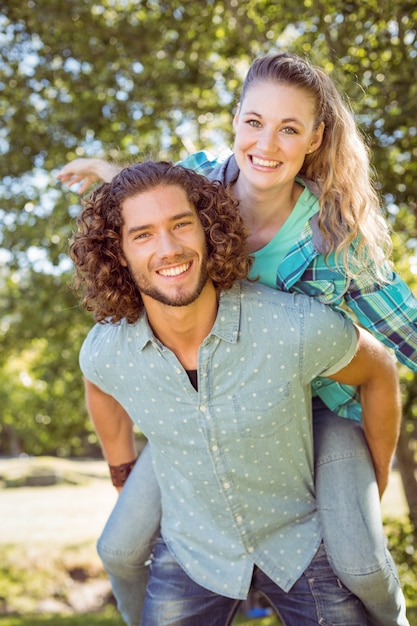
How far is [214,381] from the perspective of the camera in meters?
2.79

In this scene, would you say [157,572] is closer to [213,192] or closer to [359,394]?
[359,394]

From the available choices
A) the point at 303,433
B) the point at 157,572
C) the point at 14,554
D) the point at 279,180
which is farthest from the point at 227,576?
the point at 14,554

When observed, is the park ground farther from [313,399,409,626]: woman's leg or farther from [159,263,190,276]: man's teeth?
[159,263,190,276]: man's teeth

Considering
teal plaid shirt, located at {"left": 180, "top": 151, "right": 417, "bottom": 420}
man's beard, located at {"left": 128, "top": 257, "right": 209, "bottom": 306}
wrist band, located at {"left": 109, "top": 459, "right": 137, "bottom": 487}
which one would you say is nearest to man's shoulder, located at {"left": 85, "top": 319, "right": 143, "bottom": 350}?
man's beard, located at {"left": 128, "top": 257, "right": 209, "bottom": 306}

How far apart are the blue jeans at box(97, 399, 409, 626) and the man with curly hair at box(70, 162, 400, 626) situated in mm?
82

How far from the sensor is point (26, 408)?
9.70 meters

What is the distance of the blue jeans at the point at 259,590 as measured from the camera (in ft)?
9.04

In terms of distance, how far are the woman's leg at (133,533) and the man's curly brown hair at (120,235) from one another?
73 cm

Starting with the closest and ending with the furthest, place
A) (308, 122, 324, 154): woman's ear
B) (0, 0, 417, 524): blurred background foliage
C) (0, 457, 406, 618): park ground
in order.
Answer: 1. (308, 122, 324, 154): woman's ear
2. (0, 0, 417, 524): blurred background foliage
3. (0, 457, 406, 618): park ground

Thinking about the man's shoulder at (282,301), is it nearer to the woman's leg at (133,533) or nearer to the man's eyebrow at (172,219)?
the man's eyebrow at (172,219)

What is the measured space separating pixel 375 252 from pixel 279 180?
46cm

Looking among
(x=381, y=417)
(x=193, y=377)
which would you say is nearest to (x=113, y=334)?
(x=193, y=377)

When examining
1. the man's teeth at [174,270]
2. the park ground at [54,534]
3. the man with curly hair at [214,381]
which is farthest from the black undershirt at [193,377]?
the park ground at [54,534]

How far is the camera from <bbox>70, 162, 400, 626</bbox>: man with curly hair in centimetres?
274
